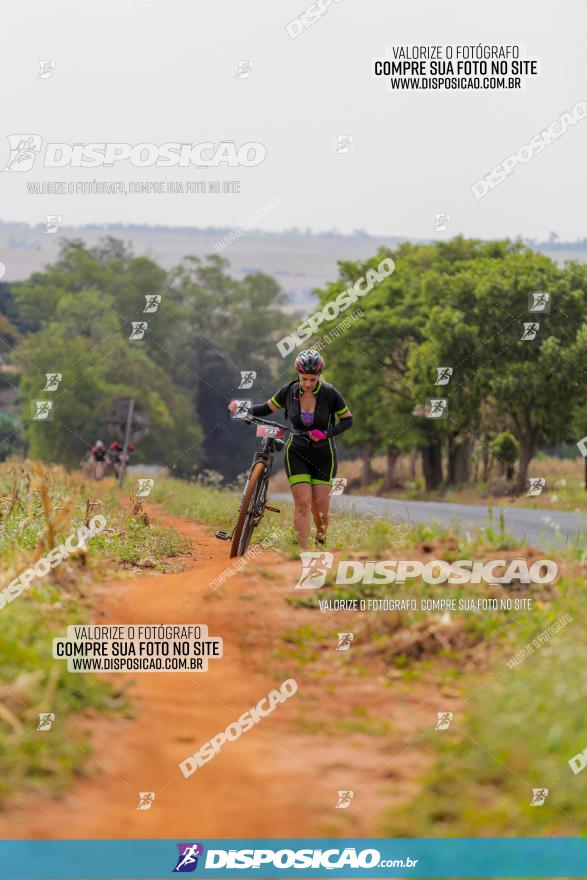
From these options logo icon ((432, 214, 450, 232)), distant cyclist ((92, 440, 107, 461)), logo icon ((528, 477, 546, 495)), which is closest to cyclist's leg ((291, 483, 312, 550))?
logo icon ((432, 214, 450, 232))

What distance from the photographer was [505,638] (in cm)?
815

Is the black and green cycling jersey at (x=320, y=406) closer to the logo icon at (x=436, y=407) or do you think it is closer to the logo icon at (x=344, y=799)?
the logo icon at (x=344, y=799)

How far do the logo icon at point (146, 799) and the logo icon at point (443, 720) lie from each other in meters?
1.82

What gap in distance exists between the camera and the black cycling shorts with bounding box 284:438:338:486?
10703mm

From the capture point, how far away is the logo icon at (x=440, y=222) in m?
11.4

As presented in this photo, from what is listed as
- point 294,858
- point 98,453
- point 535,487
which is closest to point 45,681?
point 294,858

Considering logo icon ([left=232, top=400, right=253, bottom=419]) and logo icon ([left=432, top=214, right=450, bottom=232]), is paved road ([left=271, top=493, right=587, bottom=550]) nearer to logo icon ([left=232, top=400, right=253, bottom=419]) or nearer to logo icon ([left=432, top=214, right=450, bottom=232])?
logo icon ([left=232, top=400, right=253, bottom=419])

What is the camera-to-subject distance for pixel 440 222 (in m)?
11.6

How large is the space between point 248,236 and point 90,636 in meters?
6.13

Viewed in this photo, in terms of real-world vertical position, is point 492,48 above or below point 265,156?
above

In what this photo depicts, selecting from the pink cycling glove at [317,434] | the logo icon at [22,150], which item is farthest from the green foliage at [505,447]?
the logo icon at [22,150]

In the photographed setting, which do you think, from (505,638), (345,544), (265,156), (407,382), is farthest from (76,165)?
(407,382)

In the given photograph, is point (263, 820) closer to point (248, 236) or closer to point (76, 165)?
point (76, 165)

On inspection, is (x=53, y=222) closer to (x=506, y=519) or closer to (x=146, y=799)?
(x=146, y=799)
